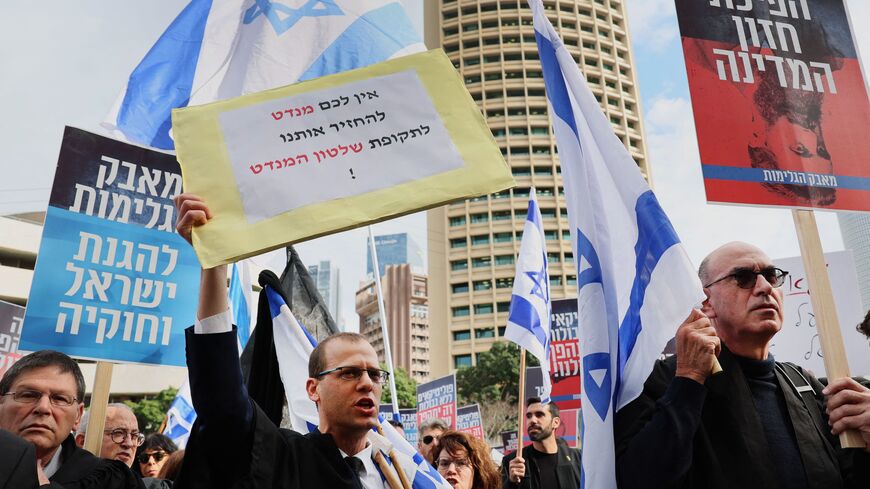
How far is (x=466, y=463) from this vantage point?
4.51 m

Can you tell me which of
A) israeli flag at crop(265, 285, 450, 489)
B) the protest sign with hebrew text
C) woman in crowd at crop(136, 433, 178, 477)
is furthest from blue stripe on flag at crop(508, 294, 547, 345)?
the protest sign with hebrew text

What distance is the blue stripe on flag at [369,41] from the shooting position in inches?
190

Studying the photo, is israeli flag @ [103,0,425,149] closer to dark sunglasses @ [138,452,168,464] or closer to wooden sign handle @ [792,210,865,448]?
dark sunglasses @ [138,452,168,464]

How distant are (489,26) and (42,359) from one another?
7555cm

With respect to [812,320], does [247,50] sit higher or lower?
higher

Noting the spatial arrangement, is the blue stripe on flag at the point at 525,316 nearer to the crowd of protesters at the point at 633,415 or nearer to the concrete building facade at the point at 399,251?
the crowd of protesters at the point at 633,415

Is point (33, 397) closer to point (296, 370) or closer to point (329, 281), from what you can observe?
point (296, 370)

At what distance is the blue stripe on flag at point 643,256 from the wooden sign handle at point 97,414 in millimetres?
2432

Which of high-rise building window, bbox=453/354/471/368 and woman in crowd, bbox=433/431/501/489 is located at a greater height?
high-rise building window, bbox=453/354/471/368

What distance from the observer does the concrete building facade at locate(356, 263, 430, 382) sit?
108188 millimetres

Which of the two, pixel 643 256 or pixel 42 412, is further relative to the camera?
pixel 643 256

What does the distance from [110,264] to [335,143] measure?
7.91 feet

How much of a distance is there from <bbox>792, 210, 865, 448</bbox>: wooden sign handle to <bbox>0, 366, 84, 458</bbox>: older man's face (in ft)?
8.94

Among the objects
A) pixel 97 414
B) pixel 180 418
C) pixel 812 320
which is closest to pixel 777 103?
pixel 97 414
